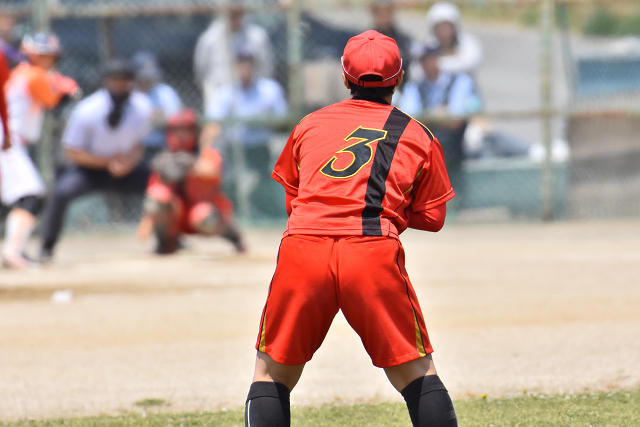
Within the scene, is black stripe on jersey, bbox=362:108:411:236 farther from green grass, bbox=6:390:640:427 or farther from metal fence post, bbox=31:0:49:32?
metal fence post, bbox=31:0:49:32

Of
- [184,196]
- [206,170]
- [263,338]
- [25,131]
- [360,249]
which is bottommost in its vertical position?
[184,196]

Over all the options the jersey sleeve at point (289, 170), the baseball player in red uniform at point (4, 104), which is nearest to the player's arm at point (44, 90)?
the baseball player in red uniform at point (4, 104)

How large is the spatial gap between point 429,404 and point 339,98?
8647 mm

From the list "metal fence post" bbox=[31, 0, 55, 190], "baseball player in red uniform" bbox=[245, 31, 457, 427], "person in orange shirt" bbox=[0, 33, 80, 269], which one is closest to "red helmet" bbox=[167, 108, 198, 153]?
"person in orange shirt" bbox=[0, 33, 80, 269]

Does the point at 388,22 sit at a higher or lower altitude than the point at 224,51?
higher

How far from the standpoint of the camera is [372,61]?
3.00 metres

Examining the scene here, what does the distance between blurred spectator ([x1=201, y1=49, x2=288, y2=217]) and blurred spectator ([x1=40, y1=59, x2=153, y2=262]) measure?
171cm

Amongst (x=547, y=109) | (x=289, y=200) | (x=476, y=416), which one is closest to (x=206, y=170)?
(x=547, y=109)

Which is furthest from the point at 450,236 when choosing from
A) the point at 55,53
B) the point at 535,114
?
the point at 55,53

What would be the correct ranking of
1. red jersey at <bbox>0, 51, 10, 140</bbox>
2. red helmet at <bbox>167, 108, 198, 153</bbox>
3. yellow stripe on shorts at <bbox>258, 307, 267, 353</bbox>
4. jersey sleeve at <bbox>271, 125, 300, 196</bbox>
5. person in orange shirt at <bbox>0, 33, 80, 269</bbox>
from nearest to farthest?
yellow stripe on shorts at <bbox>258, 307, 267, 353</bbox> → jersey sleeve at <bbox>271, 125, 300, 196</bbox> → red jersey at <bbox>0, 51, 10, 140</bbox> → person in orange shirt at <bbox>0, 33, 80, 269</bbox> → red helmet at <bbox>167, 108, 198, 153</bbox>

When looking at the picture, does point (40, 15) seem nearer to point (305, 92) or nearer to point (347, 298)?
point (305, 92)

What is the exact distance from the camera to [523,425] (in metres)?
3.62

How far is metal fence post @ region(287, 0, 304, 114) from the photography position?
438 inches

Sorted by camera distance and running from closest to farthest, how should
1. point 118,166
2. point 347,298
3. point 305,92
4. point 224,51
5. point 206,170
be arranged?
point 347,298
point 206,170
point 118,166
point 224,51
point 305,92
